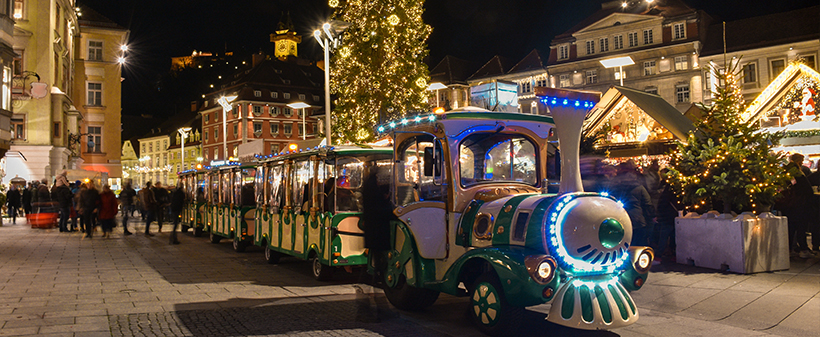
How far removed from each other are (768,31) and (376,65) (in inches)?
1367

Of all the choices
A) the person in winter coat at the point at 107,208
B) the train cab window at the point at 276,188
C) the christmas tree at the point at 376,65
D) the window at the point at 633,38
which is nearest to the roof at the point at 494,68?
the window at the point at 633,38

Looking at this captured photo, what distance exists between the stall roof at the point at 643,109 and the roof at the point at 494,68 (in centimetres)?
4802

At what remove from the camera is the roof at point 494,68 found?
65500mm

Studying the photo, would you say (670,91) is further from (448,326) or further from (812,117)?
(448,326)

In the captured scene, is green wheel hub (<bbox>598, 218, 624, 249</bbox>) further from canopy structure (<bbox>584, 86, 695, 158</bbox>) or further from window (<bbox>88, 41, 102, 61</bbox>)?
window (<bbox>88, 41, 102, 61</bbox>)

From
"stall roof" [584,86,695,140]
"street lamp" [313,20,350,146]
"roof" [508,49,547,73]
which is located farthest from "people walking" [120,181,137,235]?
"roof" [508,49,547,73]

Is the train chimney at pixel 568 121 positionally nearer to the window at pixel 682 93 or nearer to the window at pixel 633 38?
the window at pixel 682 93

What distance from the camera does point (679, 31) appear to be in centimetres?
5175

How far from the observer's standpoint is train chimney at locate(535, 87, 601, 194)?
6.91m

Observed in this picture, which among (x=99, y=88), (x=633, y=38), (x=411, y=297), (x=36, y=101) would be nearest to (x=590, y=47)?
(x=633, y=38)

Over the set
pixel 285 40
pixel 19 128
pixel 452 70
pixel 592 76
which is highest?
pixel 285 40

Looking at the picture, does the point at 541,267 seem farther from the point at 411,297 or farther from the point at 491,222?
the point at 411,297

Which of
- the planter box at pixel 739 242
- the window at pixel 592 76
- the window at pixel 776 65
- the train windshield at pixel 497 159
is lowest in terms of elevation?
the planter box at pixel 739 242

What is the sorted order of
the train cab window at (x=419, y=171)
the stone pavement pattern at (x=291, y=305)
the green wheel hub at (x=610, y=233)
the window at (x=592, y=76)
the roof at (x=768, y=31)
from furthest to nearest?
the window at (x=592, y=76) → the roof at (x=768, y=31) → the train cab window at (x=419, y=171) → the stone pavement pattern at (x=291, y=305) → the green wheel hub at (x=610, y=233)
